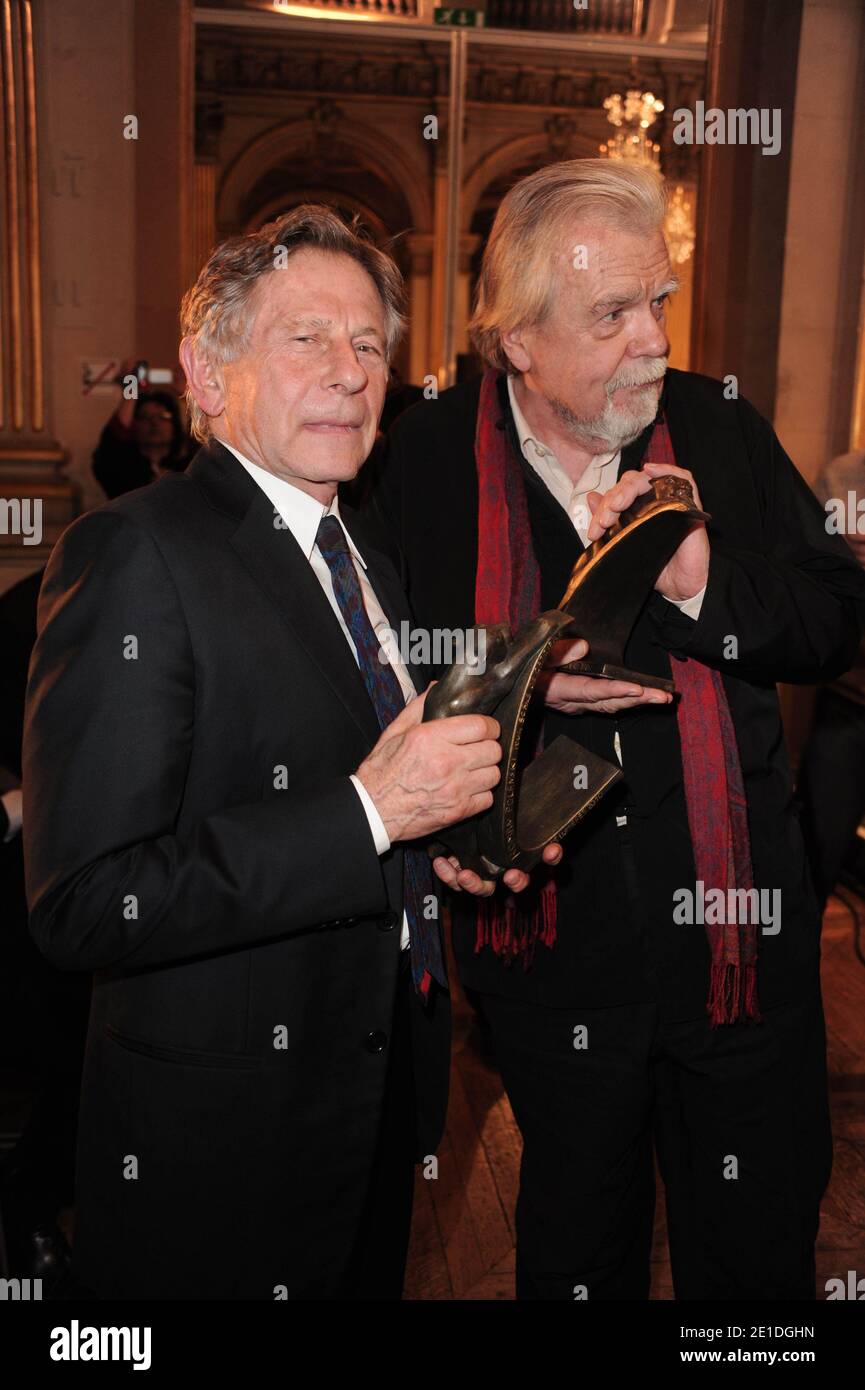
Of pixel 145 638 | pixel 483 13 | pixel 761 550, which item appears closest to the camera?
pixel 145 638

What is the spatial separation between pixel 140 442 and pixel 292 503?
4.31 m

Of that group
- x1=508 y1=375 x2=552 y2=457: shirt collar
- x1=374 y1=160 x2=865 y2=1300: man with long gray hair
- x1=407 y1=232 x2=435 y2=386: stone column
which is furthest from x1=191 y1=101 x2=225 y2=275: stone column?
x1=374 y1=160 x2=865 y2=1300: man with long gray hair

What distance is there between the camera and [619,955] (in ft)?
5.83

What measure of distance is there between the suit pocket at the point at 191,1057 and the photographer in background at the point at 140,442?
410cm

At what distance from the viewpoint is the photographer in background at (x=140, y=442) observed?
5.57 meters

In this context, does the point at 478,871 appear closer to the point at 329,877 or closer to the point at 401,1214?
the point at 329,877

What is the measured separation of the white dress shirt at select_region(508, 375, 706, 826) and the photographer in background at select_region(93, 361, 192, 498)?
3.59 meters

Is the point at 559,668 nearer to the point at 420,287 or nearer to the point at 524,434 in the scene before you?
the point at 524,434

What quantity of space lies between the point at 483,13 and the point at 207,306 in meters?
7.60

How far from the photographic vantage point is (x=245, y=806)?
1352mm

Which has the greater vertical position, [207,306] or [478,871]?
[207,306]

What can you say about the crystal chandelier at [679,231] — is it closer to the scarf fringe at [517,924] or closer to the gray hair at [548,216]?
the gray hair at [548,216]

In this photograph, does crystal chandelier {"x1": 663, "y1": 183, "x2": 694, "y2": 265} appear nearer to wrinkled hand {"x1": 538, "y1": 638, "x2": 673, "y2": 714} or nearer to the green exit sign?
the green exit sign
